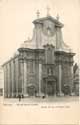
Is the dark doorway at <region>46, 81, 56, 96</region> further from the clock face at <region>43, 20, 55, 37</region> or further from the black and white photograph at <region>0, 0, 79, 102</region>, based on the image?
the clock face at <region>43, 20, 55, 37</region>

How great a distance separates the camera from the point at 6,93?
1.38m

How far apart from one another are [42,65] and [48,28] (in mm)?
233

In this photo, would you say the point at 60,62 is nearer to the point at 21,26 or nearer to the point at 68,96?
the point at 68,96

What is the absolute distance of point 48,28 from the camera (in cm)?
142

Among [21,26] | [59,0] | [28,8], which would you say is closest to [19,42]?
[21,26]

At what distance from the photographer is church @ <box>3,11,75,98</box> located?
1391mm

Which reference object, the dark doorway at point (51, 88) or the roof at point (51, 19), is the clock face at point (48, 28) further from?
the dark doorway at point (51, 88)

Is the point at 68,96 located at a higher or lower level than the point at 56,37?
lower

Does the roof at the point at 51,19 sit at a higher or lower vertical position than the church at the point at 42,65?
A: higher

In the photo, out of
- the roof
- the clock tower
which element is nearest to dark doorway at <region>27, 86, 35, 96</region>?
the clock tower

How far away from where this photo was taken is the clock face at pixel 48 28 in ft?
4.66

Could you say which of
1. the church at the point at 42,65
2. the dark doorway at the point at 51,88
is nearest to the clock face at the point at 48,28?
the church at the point at 42,65

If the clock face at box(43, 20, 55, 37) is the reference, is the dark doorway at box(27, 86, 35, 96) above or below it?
below

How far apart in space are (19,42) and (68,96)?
450 mm
